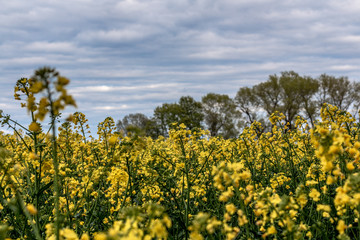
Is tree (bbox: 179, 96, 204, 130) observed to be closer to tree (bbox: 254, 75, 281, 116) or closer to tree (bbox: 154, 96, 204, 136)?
tree (bbox: 154, 96, 204, 136)

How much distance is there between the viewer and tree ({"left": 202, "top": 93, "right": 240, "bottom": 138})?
5159cm

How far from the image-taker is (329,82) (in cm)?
4669

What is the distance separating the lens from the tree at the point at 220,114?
51.6m

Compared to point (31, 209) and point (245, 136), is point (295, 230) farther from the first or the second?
point (245, 136)

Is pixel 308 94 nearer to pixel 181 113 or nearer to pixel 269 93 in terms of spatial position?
pixel 269 93

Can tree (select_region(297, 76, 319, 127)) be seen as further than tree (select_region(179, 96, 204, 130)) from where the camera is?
No

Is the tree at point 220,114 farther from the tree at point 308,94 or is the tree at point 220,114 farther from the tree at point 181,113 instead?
the tree at point 308,94

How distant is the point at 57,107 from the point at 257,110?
48869mm

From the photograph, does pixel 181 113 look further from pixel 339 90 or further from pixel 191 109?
pixel 339 90

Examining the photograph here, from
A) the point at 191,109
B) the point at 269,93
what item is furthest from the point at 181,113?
the point at 269,93

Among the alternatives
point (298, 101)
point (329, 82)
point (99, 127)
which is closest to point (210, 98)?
point (298, 101)

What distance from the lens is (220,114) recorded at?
52875 millimetres

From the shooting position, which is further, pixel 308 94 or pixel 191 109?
pixel 191 109

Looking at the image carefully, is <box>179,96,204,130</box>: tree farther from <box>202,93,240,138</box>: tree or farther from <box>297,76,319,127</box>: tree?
<box>297,76,319,127</box>: tree
